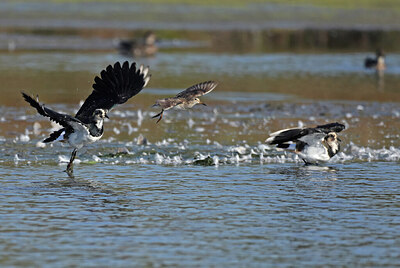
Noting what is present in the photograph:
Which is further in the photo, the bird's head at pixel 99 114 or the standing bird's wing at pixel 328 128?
the standing bird's wing at pixel 328 128

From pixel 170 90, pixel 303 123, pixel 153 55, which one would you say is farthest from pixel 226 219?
pixel 153 55

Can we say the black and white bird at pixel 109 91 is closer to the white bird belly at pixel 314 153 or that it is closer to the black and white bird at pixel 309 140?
the black and white bird at pixel 309 140

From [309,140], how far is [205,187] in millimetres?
2572

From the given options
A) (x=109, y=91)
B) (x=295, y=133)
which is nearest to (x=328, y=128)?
(x=295, y=133)

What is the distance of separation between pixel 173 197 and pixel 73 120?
7.77 feet

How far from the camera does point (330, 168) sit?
45.7 feet

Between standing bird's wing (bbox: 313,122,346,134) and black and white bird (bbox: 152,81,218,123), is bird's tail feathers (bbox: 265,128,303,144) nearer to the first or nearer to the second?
standing bird's wing (bbox: 313,122,346,134)

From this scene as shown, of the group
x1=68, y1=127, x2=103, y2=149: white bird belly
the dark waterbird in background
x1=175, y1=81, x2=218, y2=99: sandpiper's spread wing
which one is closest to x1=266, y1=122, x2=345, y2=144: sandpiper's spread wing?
x1=175, y1=81, x2=218, y2=99: sandpiper's spread wing

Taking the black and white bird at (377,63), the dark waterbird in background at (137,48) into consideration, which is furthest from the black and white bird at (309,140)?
the dark waterbird in background at (137,48)

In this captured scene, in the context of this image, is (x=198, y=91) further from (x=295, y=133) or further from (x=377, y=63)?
(x=377, y=63)

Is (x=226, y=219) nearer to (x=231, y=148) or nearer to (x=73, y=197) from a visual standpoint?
(x=73, y=197)

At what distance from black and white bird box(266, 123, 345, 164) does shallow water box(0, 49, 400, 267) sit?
268 millimetres

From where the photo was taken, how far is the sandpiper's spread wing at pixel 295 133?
44.6 feet

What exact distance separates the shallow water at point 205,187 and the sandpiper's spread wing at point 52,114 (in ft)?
2.86
